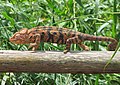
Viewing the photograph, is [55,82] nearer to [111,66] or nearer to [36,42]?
[36,42]

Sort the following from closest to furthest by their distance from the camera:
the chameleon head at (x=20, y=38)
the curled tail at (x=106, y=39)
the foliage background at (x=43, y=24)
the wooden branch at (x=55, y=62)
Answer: the wooden branch at (x=55, y=62)
the curled tail at (x=106, y=39)
the chameleon head at (x=20, y=38)
the foliage background at (x=43, y=24)

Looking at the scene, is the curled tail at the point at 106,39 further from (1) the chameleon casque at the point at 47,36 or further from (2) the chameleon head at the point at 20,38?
(2) the chameleon head at the point at 20,38

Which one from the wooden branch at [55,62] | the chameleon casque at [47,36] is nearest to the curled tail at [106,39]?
the chameleon casque at [47,36]

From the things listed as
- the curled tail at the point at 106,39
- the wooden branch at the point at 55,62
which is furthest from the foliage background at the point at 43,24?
the wooden branch at the point at 55,62

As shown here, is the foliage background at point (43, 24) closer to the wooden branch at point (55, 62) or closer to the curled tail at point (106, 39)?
the curled tail at point (106, 39)

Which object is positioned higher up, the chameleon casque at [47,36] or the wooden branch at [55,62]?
the chameleon casque at [47,36]

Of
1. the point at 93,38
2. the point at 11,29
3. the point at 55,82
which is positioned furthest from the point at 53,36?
the point at 11,29

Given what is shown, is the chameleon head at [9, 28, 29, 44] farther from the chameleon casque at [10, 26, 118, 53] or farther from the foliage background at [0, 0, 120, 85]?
the foliage background at [0, 0, 120, 85]

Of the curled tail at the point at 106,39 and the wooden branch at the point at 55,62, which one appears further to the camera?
the curled tail at the point at 106,39

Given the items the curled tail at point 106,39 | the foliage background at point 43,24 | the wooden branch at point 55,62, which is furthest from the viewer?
the foliage background at point 43,24
